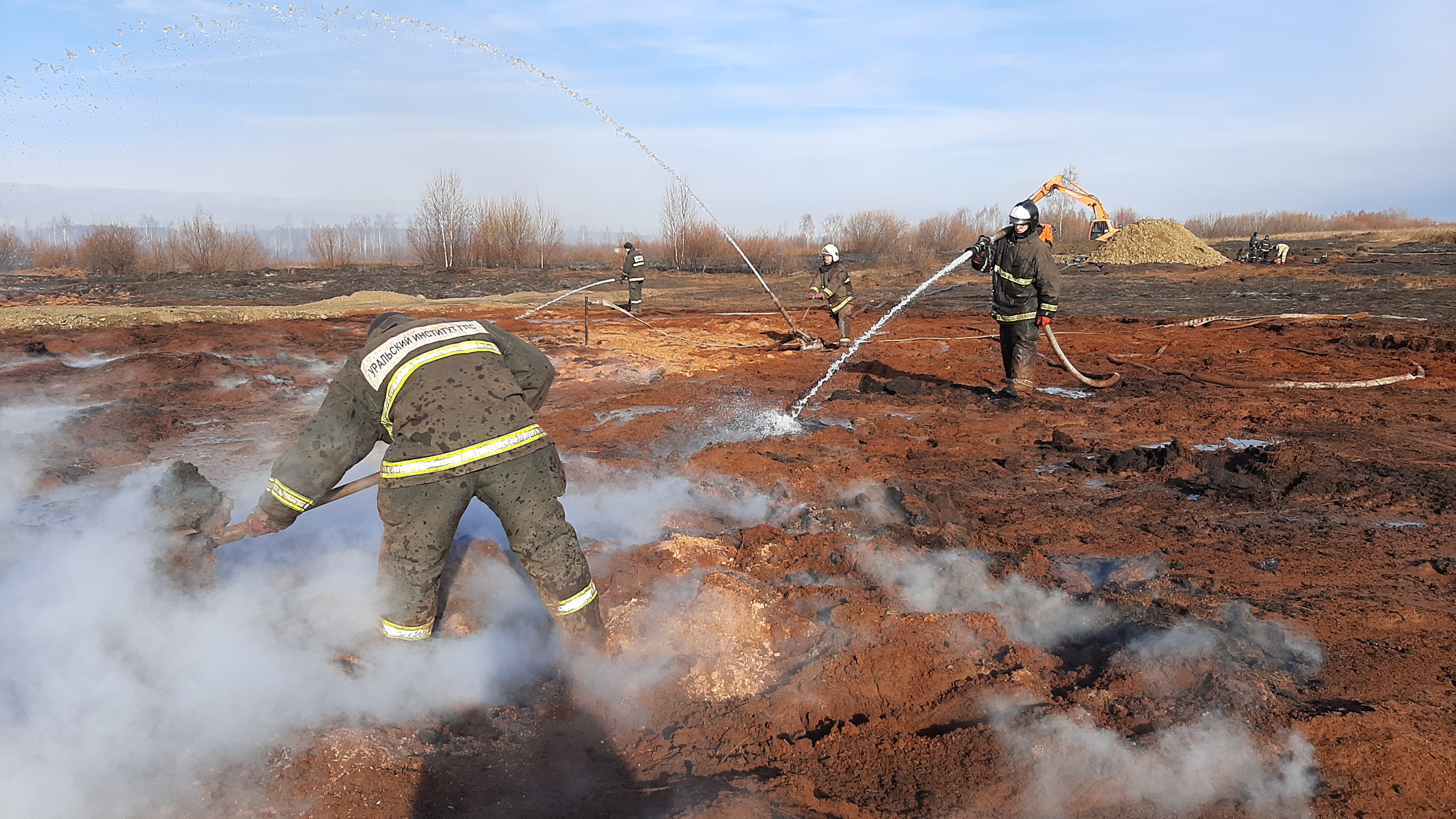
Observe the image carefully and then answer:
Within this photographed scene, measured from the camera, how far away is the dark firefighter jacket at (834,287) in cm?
1278

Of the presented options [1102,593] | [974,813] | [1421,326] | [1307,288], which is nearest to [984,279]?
[1307,288]

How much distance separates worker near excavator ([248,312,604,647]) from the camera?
3.27 metres

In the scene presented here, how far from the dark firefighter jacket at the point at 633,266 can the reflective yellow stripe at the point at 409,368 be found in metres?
14.0

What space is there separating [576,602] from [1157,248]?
33.9m

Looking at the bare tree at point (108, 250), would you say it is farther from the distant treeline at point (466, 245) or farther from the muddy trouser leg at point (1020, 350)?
the muddy trouser leg at point (1020, 350)

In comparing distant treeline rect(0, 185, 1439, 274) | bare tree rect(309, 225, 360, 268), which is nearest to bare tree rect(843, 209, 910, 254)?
distant treeline rect(0, 185, 1439, 274)

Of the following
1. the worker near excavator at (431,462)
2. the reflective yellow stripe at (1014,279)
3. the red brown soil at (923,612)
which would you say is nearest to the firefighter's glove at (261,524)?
the worker near excavator at (431,462)

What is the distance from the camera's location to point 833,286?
42.0ft

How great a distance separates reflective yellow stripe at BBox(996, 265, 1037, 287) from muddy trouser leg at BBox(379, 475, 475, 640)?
709 centimetres

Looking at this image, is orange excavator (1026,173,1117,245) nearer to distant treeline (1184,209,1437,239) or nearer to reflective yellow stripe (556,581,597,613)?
reflective yellow stripe (556,581,597,613)

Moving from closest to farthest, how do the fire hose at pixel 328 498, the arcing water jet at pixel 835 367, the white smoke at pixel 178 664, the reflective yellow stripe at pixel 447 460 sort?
the white smoke at pixel 178 664, the reflective yellow stripe at pixel 447 460, the fire hose at pixel 328 498, the arcing water jet at pixel 835 367

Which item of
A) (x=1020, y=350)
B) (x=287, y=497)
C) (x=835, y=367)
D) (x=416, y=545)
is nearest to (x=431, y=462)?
(x=416, y=545)

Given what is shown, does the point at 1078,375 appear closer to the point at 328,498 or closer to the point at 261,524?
the point at 328,498

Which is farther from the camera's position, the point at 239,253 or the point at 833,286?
the point at 239,253
